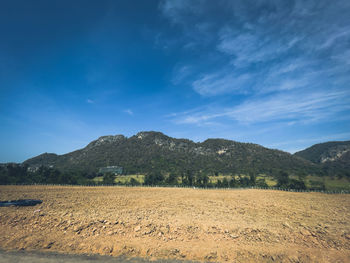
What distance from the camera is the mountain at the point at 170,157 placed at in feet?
390

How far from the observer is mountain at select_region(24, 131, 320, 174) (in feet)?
390

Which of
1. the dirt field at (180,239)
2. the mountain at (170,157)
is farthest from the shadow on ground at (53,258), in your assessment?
the mountain at (170,157)

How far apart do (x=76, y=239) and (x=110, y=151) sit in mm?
153201

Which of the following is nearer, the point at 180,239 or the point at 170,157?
the point at 180,239

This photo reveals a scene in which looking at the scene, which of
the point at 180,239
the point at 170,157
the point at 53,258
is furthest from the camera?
the point at 170,157

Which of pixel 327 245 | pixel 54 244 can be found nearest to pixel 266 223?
pixel 327 245

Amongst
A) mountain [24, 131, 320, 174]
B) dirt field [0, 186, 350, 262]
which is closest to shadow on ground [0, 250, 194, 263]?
dirt field [0, 186, 350, 262]

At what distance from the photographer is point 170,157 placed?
14488 cm

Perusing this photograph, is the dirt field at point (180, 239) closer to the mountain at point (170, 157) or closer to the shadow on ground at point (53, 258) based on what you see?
the shadow on ground at point (53, 258)

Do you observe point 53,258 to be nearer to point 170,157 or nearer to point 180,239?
point 180,239

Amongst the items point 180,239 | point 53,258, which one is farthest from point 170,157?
point 53,258

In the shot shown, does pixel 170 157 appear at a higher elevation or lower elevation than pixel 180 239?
higher

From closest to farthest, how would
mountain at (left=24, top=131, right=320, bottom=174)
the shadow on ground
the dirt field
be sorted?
the shadow on ground → the dirt field → mountain at (left=24, top=131, right=320, bottom=174)

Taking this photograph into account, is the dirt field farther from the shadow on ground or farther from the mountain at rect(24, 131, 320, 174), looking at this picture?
the mountain at rect(24, 131, 320, 174)
